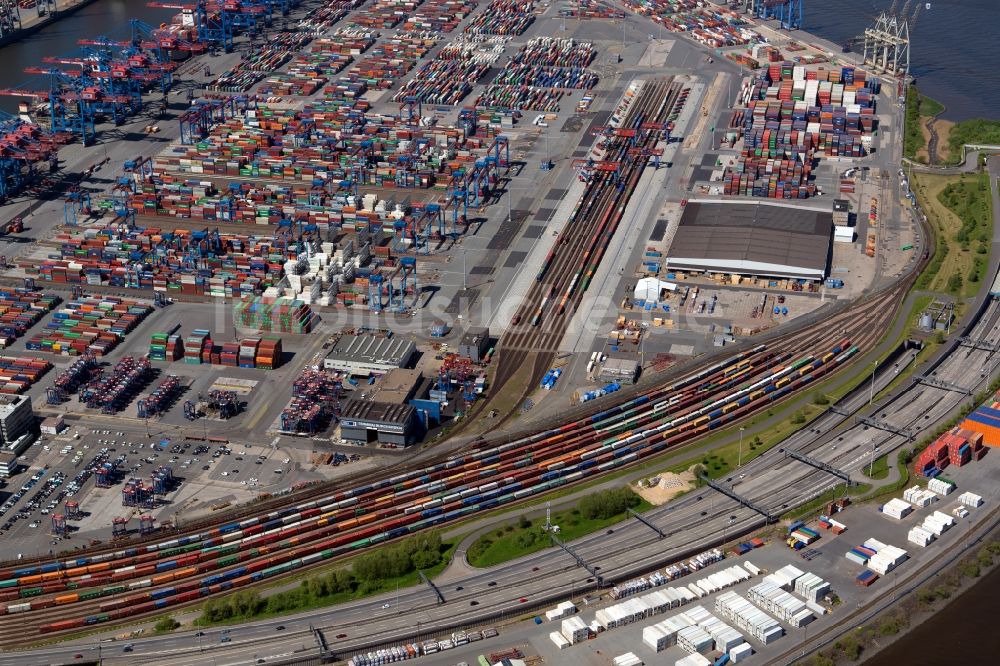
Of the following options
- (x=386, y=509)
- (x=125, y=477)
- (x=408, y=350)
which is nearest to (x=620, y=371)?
(x=408, y=350)

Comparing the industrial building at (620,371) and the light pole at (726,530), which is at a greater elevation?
the industrial building at (620,371)

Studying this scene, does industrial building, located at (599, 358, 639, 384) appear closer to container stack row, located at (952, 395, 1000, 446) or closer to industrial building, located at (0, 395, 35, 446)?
container stack row, located at (952, 395, 1000, 446)

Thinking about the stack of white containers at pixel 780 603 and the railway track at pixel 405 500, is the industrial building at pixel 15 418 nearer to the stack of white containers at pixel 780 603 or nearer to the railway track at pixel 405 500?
the railway track at pixel 405 500

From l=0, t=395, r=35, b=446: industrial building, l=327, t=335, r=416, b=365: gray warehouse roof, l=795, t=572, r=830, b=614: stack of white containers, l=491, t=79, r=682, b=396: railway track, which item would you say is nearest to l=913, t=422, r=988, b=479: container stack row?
l=795, t=572, r=830, b=614: stack of white containers

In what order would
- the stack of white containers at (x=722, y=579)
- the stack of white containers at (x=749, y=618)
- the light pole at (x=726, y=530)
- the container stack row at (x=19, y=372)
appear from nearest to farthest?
the stack of white containers at (x=749, y=618), the stack of white containers at (x=722, y=579), the light pole at (x=726, y=530), the container stack row at (x=19, y=372)

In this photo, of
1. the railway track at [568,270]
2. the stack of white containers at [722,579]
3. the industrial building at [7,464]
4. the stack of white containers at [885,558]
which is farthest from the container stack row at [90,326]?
the stack of white containers at [885,558]

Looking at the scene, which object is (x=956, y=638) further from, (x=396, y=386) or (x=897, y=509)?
(x=396, y=386)
